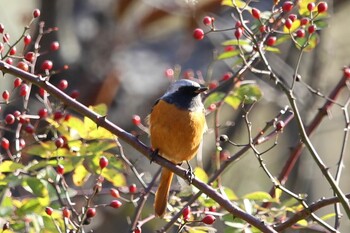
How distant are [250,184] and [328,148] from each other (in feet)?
6.33

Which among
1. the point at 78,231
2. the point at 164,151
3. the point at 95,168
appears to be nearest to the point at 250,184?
the point at 164,151

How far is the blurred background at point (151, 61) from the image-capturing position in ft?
24.2

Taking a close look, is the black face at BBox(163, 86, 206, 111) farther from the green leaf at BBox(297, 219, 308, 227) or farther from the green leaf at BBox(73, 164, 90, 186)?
the green leaf at BBox(297, 219, 308, 227)

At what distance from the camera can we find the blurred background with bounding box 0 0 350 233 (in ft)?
24.2

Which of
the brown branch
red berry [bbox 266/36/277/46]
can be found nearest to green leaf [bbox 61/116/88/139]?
the brown branch

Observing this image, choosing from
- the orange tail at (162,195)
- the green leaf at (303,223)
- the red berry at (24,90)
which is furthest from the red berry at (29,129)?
the green leaf at (303,223)

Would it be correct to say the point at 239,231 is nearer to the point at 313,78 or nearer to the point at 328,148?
the point at 313,78

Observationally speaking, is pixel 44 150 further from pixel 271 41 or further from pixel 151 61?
pixel 151 61

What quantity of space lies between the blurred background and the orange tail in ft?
8.73

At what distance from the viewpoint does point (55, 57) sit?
24.2ft

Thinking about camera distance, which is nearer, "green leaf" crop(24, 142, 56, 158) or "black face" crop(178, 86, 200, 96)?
"green leaf" crop(24, 142, 56, 158)

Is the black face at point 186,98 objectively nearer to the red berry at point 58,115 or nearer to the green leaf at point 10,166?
the red berry at point 58,115

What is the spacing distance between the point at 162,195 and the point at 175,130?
401 millimetres

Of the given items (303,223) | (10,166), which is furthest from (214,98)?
(10,166)
